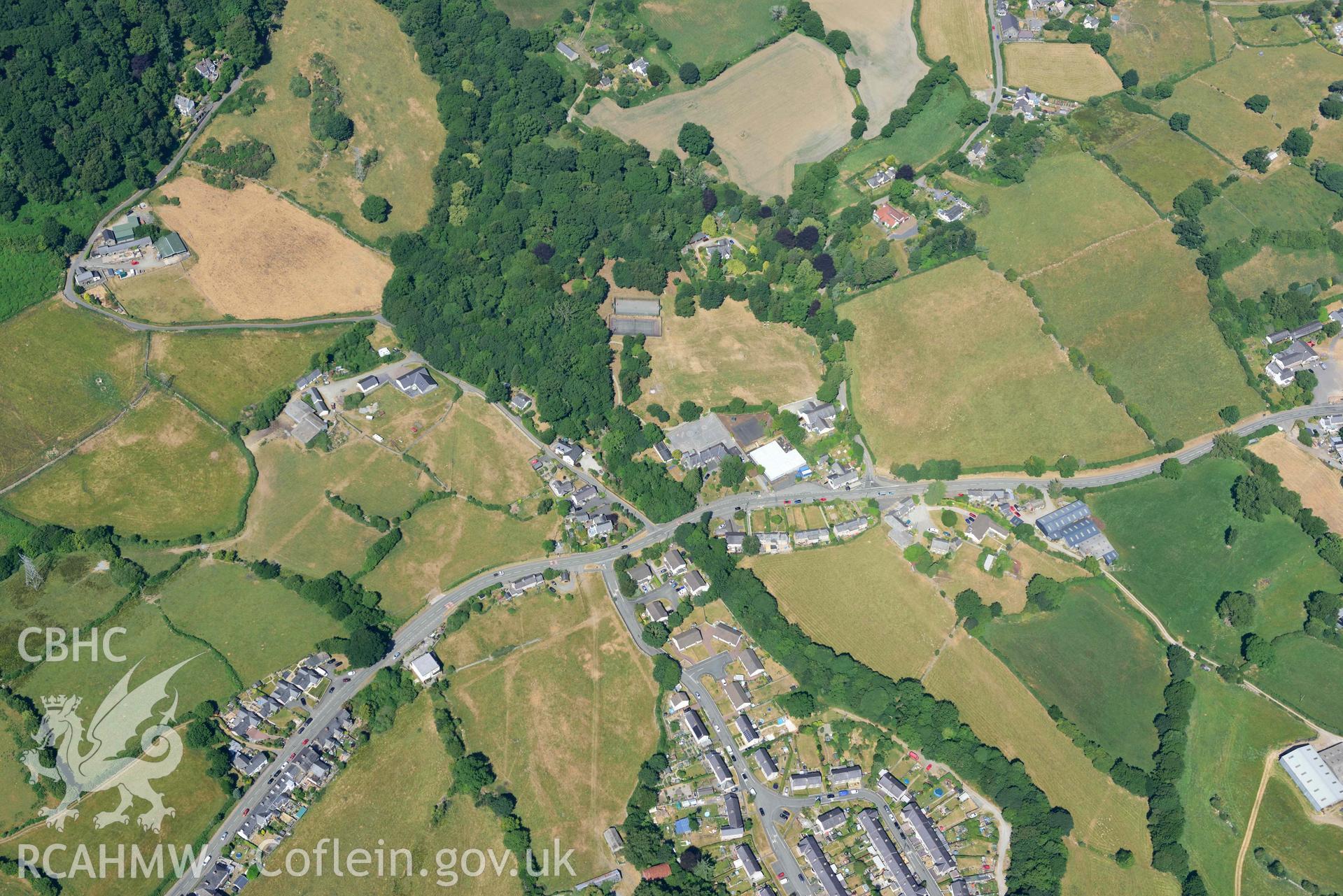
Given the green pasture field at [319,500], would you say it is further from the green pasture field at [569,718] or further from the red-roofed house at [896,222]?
the red-roofed house at [896,222]

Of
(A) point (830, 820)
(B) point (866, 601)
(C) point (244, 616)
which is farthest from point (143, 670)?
(B) point (866, 601)

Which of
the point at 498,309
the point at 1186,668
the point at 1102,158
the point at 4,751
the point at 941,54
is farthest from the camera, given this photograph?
the point at 941,54

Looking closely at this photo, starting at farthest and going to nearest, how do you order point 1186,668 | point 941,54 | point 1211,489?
point 941,54 → point 1211,489 → point 1186,668

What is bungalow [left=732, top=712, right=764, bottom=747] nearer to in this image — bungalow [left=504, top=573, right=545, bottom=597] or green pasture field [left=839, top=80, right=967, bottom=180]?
bungalow [left=504, top=573, right=545, bottom=597]

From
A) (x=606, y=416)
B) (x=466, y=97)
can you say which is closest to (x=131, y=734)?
(x=606, y=416)

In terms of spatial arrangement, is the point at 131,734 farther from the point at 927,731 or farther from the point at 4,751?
the point at 927,731

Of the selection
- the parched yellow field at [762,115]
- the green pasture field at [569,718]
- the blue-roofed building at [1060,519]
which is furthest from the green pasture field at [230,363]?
the blue-roofed building at [1060,519]

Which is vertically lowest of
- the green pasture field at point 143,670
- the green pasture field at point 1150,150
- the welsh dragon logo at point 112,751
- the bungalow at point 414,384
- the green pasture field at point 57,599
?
the welsh dragon logo at point 112,751
